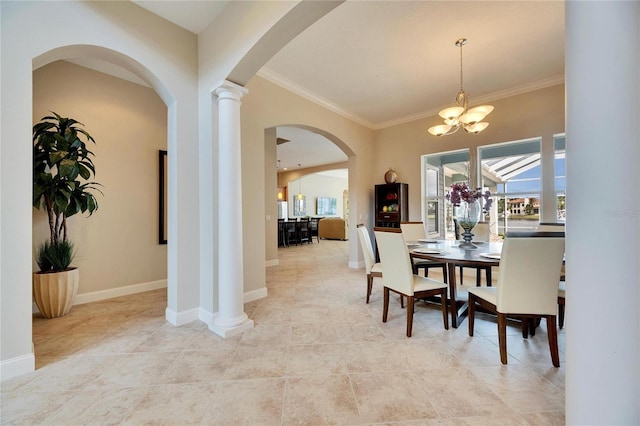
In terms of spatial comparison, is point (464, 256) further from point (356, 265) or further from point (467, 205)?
point (356, 265)

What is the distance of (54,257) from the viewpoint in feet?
8.91

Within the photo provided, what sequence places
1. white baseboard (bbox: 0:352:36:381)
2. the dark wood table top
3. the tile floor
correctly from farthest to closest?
the dark wood table top → white baseboard (bbox: 0:352:36:381) → the tile floor

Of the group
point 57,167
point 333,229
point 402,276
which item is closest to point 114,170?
point 57,167

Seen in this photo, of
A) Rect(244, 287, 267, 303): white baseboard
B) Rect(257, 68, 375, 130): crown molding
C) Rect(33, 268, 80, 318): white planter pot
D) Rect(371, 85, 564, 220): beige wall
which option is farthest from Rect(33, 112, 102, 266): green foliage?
Rect(371, 85, 564, 220): beige wall

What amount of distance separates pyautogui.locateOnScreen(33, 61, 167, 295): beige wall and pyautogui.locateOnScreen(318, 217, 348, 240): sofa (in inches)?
264

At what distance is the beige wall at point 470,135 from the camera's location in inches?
153

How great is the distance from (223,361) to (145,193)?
2.93 m

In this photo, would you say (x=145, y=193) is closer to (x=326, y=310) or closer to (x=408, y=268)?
(x=326, y=310)

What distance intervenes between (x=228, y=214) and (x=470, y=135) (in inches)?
171

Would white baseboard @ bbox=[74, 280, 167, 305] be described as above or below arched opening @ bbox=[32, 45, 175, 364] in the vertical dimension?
below

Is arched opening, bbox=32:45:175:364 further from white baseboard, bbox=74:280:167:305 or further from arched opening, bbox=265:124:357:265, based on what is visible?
arched opening, bbox=265:124:357:265

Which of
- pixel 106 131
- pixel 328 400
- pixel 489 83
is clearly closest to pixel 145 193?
pixel 106 131

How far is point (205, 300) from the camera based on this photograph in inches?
106

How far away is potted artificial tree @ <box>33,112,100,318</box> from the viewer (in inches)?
99.2
